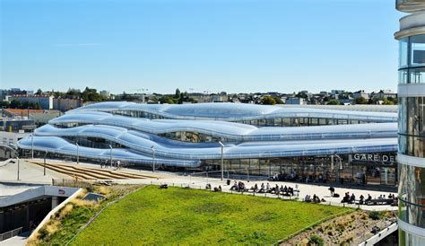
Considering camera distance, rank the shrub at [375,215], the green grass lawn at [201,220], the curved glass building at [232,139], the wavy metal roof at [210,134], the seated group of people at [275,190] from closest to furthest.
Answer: the shrub at [375,215]
the green grass lawn at [201,220]
the seated group of people at [275,190]
the curved glass building at [232,139]
the wavy metal roof at [210,134]

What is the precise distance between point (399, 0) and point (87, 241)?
2855 centimetres

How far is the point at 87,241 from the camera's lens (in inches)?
1527

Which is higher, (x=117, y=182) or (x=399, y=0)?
(x=399, y=0)

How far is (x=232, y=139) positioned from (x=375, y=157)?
18.7m

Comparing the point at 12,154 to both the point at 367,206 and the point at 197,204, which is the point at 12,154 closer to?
the point at 197,204

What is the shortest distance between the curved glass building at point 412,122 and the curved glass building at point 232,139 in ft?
111

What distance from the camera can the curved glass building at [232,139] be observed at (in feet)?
177

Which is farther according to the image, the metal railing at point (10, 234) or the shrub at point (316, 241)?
the metal railing at point (10, 234)

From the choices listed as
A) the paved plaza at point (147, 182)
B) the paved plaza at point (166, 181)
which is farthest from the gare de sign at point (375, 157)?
the paved plaza at point (147, 182)

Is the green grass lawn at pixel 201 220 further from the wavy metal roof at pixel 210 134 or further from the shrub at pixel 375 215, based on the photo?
the wavy metal roof at pixel 210 134

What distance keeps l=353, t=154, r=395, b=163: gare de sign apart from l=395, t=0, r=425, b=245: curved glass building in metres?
34.7

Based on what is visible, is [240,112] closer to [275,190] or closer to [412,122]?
[275,190]

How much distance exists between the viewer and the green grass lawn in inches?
1415

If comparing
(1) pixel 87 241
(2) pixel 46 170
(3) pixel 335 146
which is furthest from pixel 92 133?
(1) pixel 87 241
